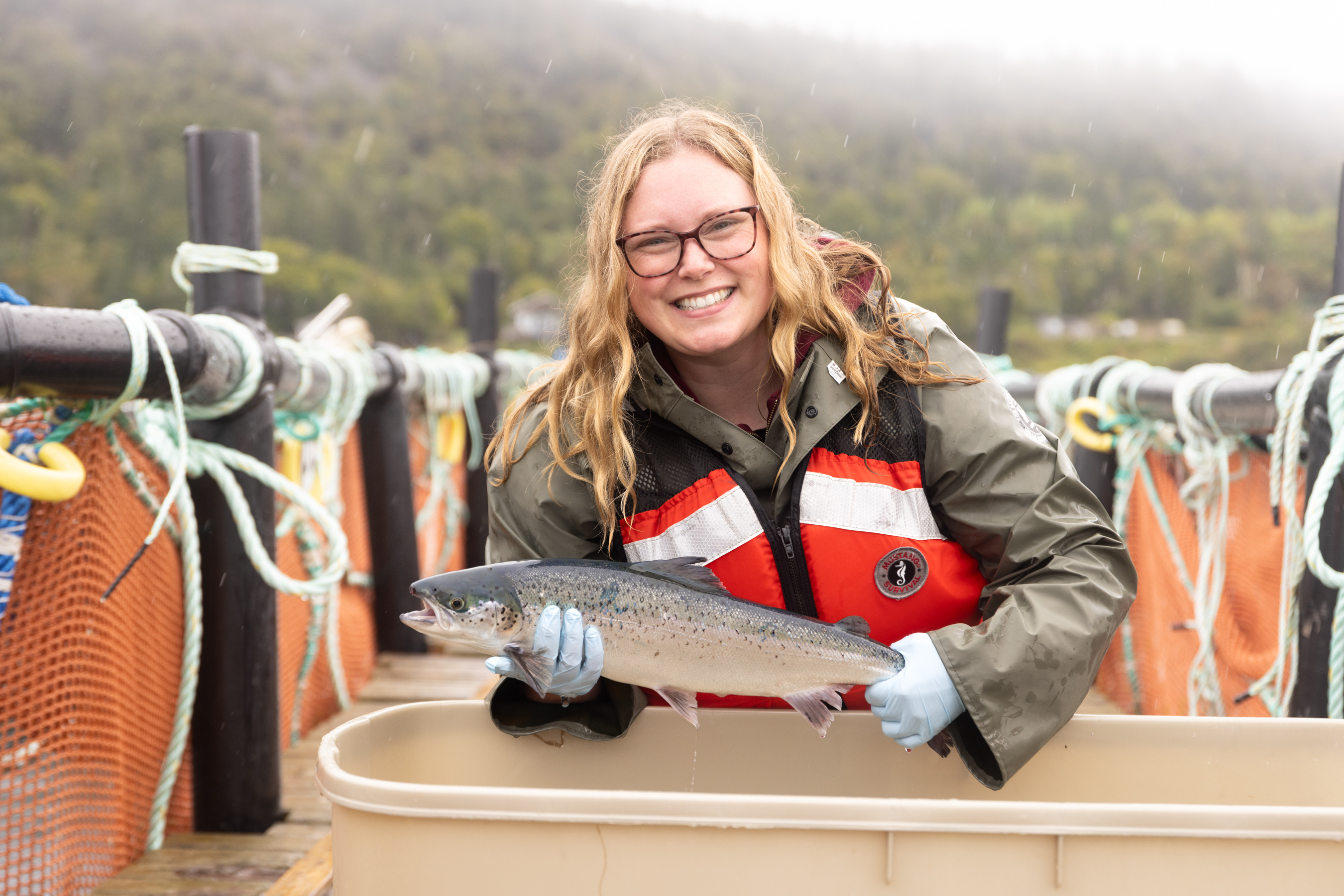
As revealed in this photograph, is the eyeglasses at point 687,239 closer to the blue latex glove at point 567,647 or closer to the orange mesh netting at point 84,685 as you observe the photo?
the blue latex glove at point 567,647

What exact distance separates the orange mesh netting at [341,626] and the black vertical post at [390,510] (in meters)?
0.06

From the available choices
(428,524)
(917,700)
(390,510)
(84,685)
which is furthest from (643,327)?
(428,524)

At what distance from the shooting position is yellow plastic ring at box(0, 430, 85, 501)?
2016mm

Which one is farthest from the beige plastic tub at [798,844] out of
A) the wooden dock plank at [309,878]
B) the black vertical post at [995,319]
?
the black vertical post at [995,319]

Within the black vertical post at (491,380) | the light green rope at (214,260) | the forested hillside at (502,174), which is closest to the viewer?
the light green rope at (214,260)

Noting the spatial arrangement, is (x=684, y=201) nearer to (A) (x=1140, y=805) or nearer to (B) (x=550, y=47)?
(A) (x=1140, y=805)

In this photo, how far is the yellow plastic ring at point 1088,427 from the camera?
4.53 meters

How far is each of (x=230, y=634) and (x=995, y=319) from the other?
6684mm

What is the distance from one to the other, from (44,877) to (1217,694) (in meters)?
3.34

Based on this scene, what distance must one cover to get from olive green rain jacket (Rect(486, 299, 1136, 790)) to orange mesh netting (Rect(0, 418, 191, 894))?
2.94ft

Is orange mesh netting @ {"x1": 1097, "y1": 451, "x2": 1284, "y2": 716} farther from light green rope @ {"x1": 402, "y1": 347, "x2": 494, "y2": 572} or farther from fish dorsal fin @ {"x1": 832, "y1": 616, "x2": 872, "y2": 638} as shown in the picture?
light green rope @ {"x1": 402, "y1": 347, "x2": 494, "y2": 572}

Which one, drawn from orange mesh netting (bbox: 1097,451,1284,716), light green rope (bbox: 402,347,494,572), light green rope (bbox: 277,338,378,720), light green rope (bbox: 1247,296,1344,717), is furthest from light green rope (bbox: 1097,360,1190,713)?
light green rope (bbox: 402,347,494,572)

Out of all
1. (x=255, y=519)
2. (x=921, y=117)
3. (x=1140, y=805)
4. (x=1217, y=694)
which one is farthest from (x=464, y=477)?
(x=921, y=117)

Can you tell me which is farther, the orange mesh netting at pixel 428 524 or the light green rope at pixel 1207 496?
the orange mesh netting at pixel 428 524
